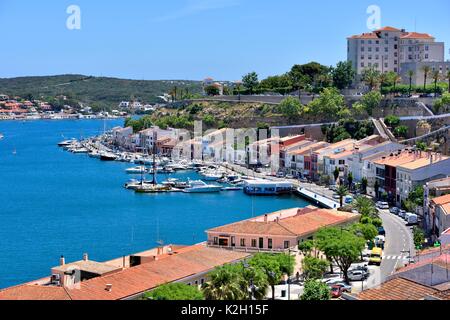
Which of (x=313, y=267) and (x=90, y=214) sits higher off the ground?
(x=313, y=267)

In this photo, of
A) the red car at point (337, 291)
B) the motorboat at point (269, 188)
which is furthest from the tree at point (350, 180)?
the red car at point (337, 291)

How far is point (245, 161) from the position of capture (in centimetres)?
4866

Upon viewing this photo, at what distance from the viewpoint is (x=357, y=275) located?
17.4 metres

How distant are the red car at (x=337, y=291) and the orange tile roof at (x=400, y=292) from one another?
3.39 meters

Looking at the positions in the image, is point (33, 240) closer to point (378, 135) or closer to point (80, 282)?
point (80, 282)

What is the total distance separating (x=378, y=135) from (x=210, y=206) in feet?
37.7

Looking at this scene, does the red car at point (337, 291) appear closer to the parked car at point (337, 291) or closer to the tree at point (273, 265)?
the parked car at point (337, 291)

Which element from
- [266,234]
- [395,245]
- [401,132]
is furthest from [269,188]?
[266,234]

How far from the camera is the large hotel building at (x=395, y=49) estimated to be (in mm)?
52531

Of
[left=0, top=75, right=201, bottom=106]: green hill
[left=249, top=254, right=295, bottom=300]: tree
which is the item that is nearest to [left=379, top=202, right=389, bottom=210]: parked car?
[left=249, top=254, right=295, bottom=300]: tree

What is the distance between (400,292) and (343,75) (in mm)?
43463

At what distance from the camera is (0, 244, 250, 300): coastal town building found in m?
13.7

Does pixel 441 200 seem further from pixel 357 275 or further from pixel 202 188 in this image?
pixel 202 188
